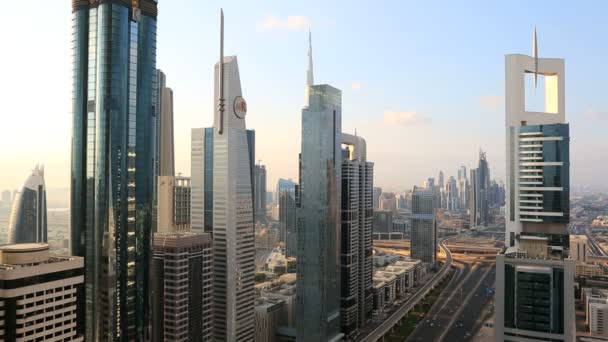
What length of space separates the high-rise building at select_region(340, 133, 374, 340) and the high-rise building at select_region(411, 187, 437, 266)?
36249mm

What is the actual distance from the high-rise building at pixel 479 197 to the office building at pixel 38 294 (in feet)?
484

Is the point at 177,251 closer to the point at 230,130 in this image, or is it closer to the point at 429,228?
the point at 230,130

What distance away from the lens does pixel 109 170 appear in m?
33.8

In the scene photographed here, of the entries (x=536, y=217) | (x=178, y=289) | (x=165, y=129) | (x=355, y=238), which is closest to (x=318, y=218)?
(x=355, y=238)

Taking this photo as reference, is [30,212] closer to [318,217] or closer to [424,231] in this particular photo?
[318,217]

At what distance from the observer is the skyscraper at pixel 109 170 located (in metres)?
33.6

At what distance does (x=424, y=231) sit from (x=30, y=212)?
73.2 meters

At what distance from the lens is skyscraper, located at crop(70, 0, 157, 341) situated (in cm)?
3356

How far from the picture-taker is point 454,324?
61031mm

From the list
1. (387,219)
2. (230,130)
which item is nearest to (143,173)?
(230,130)

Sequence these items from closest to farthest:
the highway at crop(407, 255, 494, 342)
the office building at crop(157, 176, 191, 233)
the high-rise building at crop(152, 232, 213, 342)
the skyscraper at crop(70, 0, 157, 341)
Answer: the skyscraper at crop(70, 0, 157, 341) < the high-rise building at crop(152, 232, 213, 342) < the highway at crop(407, 255, 494, 342) < the office building at crop(157, 176, 191, 233)

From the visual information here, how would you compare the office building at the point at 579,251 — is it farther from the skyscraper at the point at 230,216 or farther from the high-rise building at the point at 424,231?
the skyscraper at the point at 230,216

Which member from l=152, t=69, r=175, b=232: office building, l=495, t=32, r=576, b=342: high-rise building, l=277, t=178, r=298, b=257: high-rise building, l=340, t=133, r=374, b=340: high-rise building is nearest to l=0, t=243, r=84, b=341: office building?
l=495, t=32, r=576, b=342: high-rise building

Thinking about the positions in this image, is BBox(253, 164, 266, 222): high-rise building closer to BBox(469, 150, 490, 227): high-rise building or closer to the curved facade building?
the curved facade building
